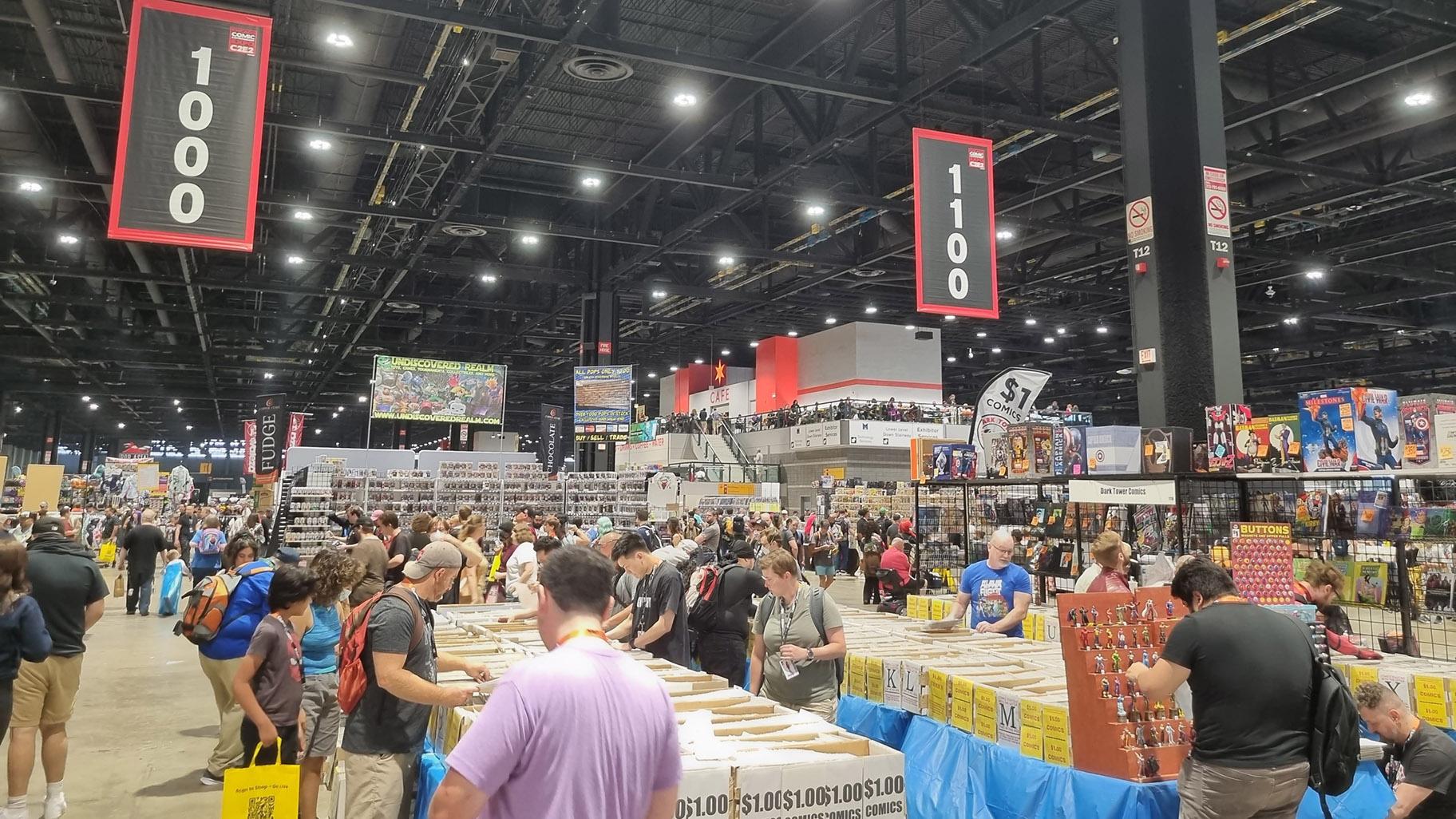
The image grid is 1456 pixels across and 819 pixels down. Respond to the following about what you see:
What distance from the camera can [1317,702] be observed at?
2.99m

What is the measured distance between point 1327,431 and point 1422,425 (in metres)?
0.44

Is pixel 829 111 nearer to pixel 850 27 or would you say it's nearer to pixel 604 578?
pixel 850 27

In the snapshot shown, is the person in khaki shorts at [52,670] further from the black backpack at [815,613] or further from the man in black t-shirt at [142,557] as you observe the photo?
the man in black t-shirt at [142,557]

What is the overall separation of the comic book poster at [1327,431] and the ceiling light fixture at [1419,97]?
828 cm

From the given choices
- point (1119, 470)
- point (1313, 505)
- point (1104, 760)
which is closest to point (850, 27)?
point (1119, 470)

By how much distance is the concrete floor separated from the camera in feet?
17.3

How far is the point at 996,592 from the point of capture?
596 cm

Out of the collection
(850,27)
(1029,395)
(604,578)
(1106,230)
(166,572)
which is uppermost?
(850,27)

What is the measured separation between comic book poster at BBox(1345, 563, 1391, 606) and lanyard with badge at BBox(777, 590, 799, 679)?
3.37 metres

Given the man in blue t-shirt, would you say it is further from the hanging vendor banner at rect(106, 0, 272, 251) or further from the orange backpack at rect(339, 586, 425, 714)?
the hanging vendor banner at rect(106, 0, 272, 251)

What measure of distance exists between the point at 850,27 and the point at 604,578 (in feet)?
34.8

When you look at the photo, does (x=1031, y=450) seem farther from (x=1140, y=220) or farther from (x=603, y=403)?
(x=603, y=403)

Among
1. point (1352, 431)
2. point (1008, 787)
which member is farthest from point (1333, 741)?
point (1352, 431)

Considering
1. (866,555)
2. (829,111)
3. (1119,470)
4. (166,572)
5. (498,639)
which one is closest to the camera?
(498,639)
